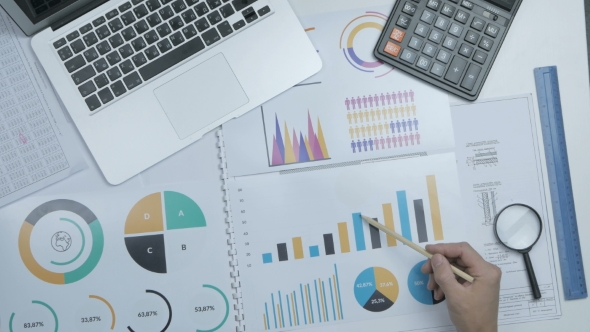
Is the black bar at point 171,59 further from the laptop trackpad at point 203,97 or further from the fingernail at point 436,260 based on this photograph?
the fingernail at point 436,260

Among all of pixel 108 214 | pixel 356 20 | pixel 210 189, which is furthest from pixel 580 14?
pixel 108 214

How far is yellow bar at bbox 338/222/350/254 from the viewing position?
997 mm

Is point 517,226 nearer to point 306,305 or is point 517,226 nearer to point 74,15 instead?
point 306,305

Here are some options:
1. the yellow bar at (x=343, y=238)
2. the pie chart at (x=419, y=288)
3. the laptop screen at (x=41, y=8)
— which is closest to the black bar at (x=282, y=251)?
the yellow bar at (x=343, y=238)

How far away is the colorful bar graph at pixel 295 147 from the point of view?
1002mm

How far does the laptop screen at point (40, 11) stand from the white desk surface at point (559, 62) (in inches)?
17.7

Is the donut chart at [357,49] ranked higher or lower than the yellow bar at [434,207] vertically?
higher

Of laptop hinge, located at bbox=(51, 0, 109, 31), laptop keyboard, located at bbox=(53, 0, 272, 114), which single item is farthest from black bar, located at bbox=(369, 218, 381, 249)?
laptop hinge, located at bbox=(51, 0, 109, 31)

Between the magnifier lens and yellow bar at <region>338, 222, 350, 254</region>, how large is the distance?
279mm

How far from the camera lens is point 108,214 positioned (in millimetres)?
987

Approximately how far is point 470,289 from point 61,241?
0.73 m

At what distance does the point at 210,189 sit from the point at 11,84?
41cm

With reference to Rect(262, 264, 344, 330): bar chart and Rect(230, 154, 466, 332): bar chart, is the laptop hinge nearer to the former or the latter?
Rect(230, 154, 466, 332): bar chart

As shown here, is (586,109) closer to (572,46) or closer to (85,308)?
(572,46)
